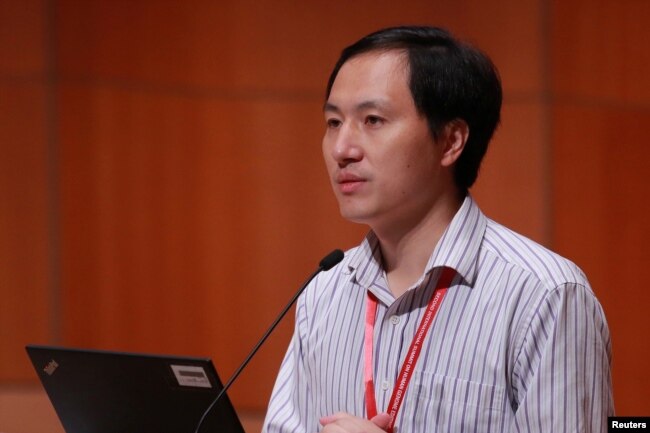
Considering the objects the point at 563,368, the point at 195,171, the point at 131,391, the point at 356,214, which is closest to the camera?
the point at 563,368

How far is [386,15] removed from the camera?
363cm

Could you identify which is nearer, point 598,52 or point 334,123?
point 334,123

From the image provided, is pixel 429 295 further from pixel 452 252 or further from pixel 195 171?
pixel 195 171

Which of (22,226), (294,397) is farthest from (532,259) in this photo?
(22,226)

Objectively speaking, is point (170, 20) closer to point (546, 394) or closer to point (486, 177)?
point (486, 177)

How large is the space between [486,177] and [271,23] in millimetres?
1047

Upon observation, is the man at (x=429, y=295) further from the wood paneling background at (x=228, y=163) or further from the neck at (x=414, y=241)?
the wood paneling background at (x=228, y=163)

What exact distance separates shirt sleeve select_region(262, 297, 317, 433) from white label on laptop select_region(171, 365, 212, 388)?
12.9 inches

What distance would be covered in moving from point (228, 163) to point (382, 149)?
208cm

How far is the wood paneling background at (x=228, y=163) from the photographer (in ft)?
11.8

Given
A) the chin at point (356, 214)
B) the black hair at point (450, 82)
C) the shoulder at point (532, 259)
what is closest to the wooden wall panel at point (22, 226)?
the black hair at point (450, 82)

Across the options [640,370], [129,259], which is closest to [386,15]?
[129,259]

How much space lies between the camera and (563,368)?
1.49 m

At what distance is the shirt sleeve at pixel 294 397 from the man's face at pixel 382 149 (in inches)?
12.0
